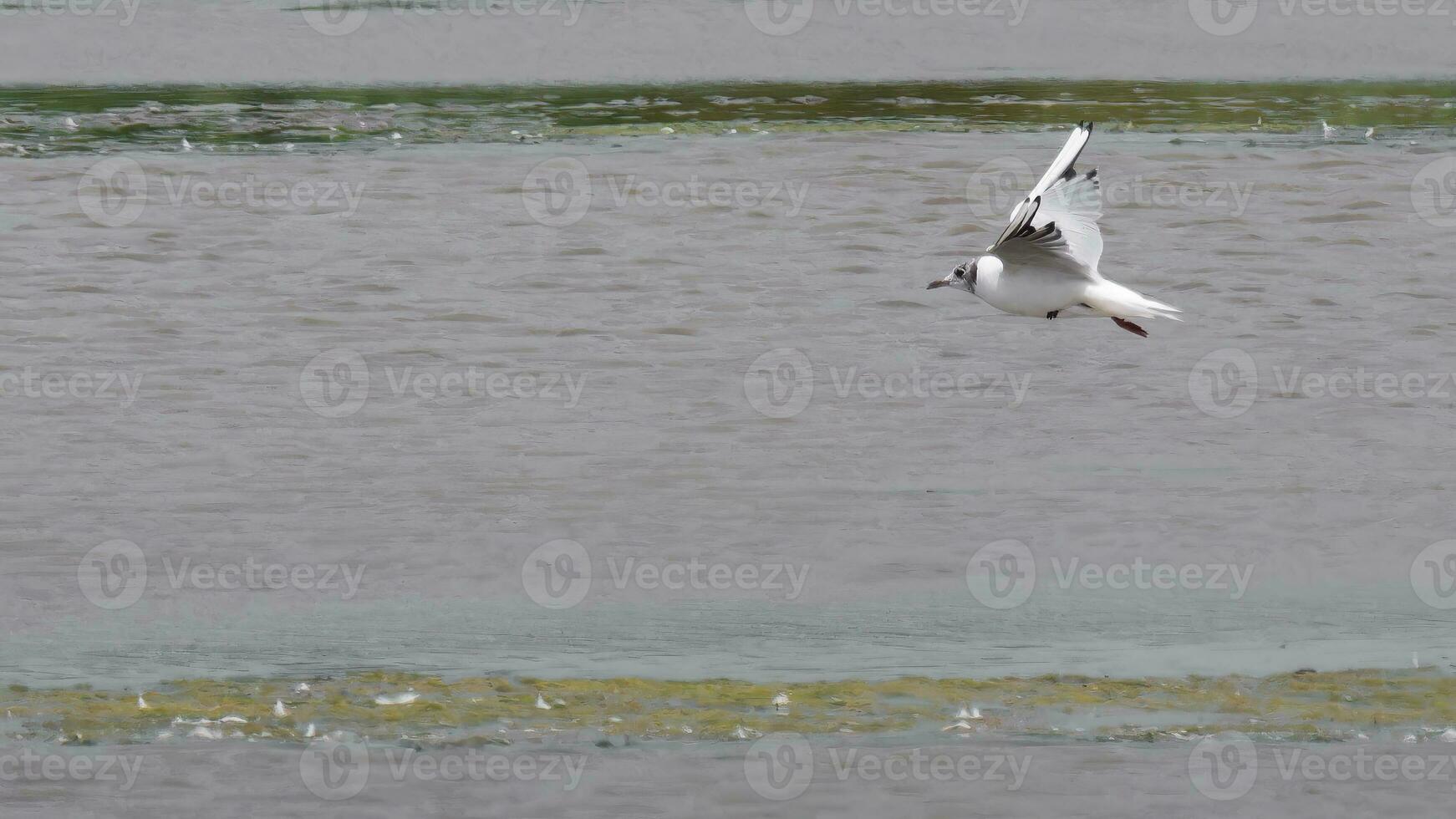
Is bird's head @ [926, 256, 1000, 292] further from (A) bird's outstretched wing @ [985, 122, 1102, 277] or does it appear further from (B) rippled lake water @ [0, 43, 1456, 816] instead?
(B) rippled lake water @ [0, 43, 1456, 816]

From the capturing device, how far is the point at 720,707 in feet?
24.7

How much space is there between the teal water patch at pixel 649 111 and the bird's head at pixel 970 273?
7897mm

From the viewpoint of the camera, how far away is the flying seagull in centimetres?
852

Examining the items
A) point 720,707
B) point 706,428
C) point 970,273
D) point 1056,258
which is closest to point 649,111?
point 706,428

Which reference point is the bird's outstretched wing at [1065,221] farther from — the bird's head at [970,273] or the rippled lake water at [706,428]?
the rippled lake water at [706,428]

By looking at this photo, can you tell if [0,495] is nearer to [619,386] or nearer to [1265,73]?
[619,386]

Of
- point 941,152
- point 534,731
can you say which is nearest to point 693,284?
point 941,152

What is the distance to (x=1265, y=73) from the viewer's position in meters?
18.7

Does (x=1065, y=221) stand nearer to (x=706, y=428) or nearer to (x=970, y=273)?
(x=970, y=273)

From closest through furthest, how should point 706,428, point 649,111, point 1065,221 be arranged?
1. point 1065,221
2. point 706,428
3. point 649,111

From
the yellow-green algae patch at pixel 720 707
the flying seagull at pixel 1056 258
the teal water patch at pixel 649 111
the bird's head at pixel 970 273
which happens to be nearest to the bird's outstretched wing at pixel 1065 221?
the flying seagull at pixel 1056 258

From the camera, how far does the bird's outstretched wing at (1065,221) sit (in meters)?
8.53

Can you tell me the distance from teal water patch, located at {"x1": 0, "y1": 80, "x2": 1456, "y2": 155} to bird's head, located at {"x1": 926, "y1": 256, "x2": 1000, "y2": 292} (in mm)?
7897

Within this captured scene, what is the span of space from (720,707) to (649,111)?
436 inches
